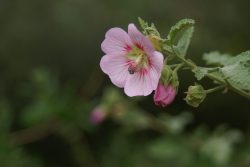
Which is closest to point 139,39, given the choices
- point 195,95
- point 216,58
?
point 195,95

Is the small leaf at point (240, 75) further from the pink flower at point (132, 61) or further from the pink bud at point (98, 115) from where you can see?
the pink bud at point (98, 115)

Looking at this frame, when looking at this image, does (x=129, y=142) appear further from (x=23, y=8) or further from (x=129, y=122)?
(x=23, y=8)

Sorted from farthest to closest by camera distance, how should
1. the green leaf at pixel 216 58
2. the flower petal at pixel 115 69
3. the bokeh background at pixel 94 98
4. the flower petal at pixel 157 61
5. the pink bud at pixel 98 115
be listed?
the bokeh background at pixel 94 98 → the pink bud at pixel 98 115 → the green leaf at pixel 216 58 → the flower petal at pixel 115 69 → the flower petal at pixel 157 61

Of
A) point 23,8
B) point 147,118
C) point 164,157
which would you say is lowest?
point 164,157

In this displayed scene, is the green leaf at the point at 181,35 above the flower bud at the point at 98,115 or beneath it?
above

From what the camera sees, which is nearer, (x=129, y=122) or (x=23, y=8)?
(x=129, y=122)

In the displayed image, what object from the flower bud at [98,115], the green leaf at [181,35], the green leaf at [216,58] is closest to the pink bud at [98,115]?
the flower bud at [98,115]

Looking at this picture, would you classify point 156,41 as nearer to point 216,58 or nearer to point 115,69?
point 115,69

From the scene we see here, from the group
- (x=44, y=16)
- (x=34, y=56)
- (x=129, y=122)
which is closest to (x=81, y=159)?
(x=129, y=122)
